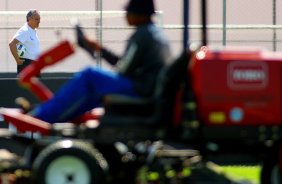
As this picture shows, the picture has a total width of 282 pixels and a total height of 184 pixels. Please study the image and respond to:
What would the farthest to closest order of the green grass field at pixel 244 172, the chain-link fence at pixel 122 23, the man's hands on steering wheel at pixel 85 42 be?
the chain-link fence at pixel 122 23 → the green grass field at pixel 244 172 → the man's hands on steering wheel at pixel 85 42

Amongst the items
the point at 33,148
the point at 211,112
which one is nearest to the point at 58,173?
the point at 33,148

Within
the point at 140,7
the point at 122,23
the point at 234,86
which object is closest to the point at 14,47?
the point at 122,23

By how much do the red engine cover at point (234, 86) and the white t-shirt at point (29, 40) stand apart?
24.8 feet

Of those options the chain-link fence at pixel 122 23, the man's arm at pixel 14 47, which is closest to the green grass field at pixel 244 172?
the chain-link fence at pixel 122 23

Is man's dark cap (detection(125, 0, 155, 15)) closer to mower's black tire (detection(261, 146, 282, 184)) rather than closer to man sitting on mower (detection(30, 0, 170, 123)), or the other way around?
man sitting on mower (detection(30, 0, 170, 123))

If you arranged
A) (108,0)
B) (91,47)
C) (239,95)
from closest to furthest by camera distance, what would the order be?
(239,95), (91,47), (108,0)

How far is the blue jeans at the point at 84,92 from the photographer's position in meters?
11.0

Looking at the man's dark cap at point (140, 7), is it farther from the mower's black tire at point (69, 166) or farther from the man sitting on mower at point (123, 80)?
the mower's black tire at point (69, 166)

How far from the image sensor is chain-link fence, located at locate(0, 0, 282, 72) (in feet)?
62.6

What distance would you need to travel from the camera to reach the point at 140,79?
11.0 metres

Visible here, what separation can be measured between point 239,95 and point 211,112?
260 millimetres

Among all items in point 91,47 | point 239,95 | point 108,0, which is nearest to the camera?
point 239,95

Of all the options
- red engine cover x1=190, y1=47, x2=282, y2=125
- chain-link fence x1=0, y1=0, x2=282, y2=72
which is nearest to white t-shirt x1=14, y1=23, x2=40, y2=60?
chain-link fence x1=0, y1=0, x2=282, y2=72

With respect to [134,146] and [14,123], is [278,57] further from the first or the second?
[14,123]
